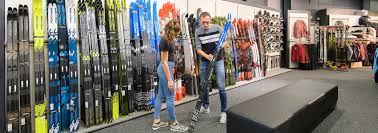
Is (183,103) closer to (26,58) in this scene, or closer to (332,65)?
(26,58)

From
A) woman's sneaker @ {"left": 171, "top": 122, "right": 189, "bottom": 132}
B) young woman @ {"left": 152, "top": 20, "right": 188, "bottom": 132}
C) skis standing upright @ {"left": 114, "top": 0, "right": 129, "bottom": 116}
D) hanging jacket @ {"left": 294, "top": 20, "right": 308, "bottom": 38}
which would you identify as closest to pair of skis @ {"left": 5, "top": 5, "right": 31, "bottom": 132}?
skis standing upright @ {"left": 114, "top": 0, "right": 129, "bottom": 116}

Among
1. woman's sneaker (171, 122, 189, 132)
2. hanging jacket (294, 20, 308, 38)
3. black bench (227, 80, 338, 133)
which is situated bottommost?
woman's sneaker (171, 122, 189, 132)

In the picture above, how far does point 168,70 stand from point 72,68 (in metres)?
1.18

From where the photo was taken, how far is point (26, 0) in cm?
283

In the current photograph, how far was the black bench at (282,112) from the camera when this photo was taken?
2020 millimetres

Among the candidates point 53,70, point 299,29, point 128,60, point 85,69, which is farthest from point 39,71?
point 299,29

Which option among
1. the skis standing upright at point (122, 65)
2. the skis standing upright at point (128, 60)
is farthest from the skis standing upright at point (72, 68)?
the skis standing upright at point (128, 60)

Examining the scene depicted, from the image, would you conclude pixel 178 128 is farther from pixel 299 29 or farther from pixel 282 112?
pixel 299 29

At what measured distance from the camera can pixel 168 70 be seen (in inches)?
104

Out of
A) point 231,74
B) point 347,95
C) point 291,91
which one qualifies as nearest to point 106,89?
point 291,91

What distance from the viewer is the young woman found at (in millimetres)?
2605

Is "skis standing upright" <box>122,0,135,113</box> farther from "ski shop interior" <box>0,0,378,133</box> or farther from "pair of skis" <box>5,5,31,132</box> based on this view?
"pair of skis" <box>5,5,31,132</box>

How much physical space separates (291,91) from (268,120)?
1.22 meters

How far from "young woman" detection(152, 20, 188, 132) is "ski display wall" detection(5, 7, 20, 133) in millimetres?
1408
